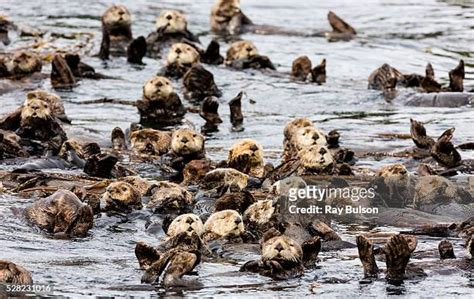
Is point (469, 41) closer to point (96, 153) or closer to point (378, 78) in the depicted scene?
point (378, 78)

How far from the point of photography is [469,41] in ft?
60.6

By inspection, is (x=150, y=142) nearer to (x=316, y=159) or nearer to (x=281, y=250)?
(x=316, y=159)

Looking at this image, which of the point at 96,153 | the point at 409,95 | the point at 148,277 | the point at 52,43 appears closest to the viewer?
the point at 148,277

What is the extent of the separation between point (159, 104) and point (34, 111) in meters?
2.40

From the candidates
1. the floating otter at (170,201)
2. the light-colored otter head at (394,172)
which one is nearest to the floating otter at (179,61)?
the light-colored otter head at (394,172)

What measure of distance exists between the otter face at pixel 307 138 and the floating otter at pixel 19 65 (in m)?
5.17

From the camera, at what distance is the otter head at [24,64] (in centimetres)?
1542

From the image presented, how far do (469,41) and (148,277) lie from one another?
1202 cm

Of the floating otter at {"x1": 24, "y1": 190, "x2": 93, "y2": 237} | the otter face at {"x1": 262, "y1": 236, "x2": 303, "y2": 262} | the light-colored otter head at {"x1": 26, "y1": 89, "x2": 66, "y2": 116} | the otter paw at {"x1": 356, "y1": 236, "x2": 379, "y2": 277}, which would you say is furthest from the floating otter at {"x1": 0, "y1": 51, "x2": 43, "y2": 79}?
the otter paw at {"x1": 356, "y1": 236, "x2": 379, "y2": 277}

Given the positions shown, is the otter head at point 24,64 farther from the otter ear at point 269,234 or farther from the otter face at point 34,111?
the otter ear at point 269,234

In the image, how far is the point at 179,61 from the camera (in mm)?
15906

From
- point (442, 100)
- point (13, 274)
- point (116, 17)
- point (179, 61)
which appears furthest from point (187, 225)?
point (116, 17)

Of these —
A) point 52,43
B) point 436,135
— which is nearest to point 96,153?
point 436,135

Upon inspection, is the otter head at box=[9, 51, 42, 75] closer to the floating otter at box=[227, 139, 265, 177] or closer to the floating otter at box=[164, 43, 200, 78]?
the floating otter at box=[164, 43, 200, 78]
